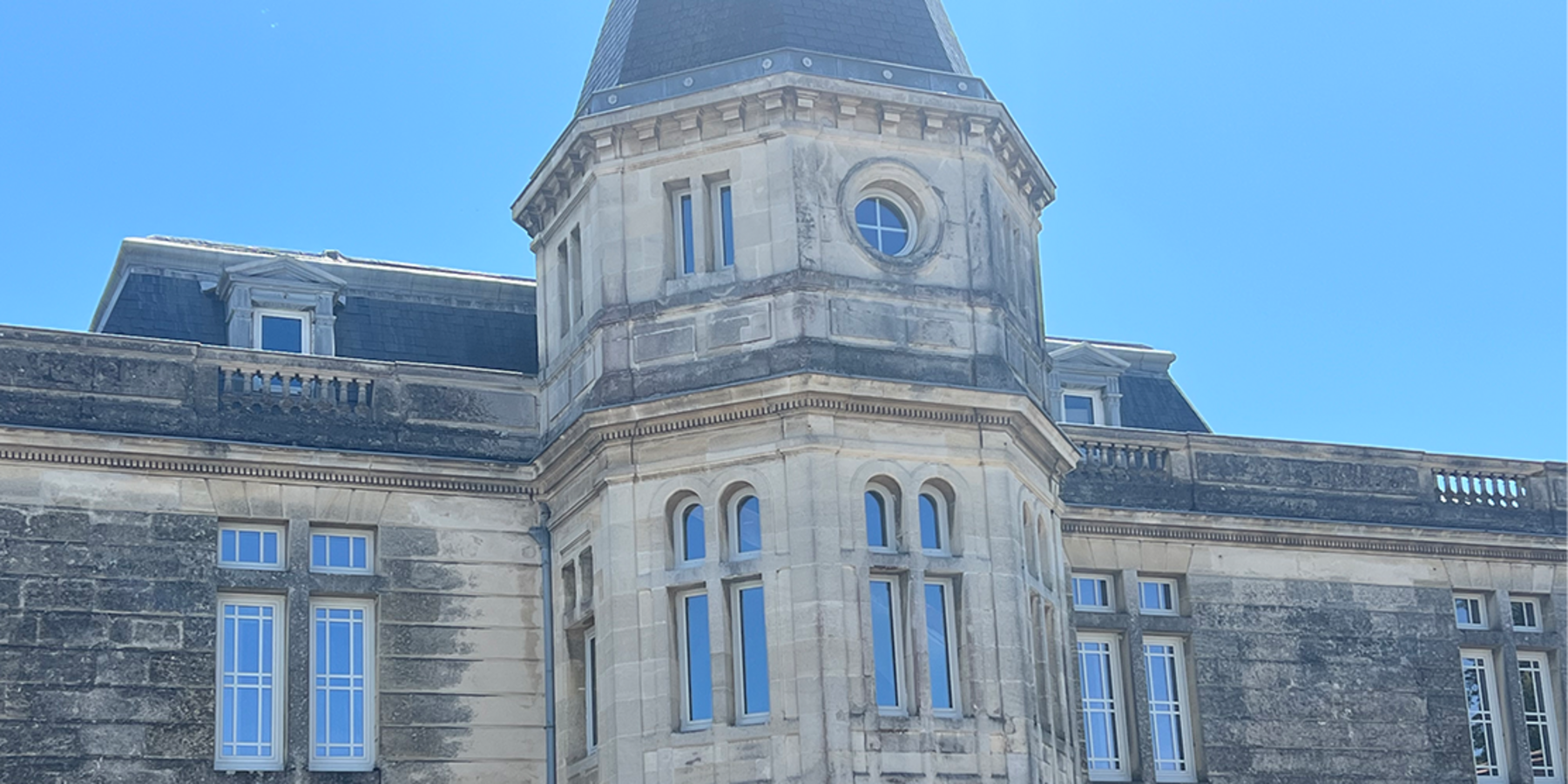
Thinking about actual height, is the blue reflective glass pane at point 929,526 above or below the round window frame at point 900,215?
below

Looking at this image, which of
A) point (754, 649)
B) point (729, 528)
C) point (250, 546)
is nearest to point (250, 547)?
point (250, 546)

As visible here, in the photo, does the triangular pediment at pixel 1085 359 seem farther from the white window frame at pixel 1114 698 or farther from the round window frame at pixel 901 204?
the round window frame at pixel 901 204

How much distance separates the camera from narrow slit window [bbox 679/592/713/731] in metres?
21.4

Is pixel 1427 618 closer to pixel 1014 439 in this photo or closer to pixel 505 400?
pixel 1014 439

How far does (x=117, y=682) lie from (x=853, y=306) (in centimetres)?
816

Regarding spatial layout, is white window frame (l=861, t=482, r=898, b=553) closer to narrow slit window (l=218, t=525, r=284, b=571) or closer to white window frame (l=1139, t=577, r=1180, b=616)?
white window frame (l=1139, t=577, r=1180, b=616)

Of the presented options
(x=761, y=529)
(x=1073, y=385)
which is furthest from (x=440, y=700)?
(x=1073, y=385)

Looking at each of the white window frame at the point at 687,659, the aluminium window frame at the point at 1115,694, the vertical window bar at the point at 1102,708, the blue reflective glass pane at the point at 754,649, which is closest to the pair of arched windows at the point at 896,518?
the blue reflective glass pane at the point at 754,649

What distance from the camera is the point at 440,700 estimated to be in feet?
75.1

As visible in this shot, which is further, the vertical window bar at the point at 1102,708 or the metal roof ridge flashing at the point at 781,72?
the vertical window bar at the point at 1102,708

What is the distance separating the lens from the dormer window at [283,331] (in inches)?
1038

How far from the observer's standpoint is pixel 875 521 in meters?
21.8

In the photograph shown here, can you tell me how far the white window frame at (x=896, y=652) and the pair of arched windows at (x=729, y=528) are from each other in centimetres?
127

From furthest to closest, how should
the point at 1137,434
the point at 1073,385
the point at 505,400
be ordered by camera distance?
1. the point at 1073,385
2. the point at 1137,434
3. the point at 505,400
